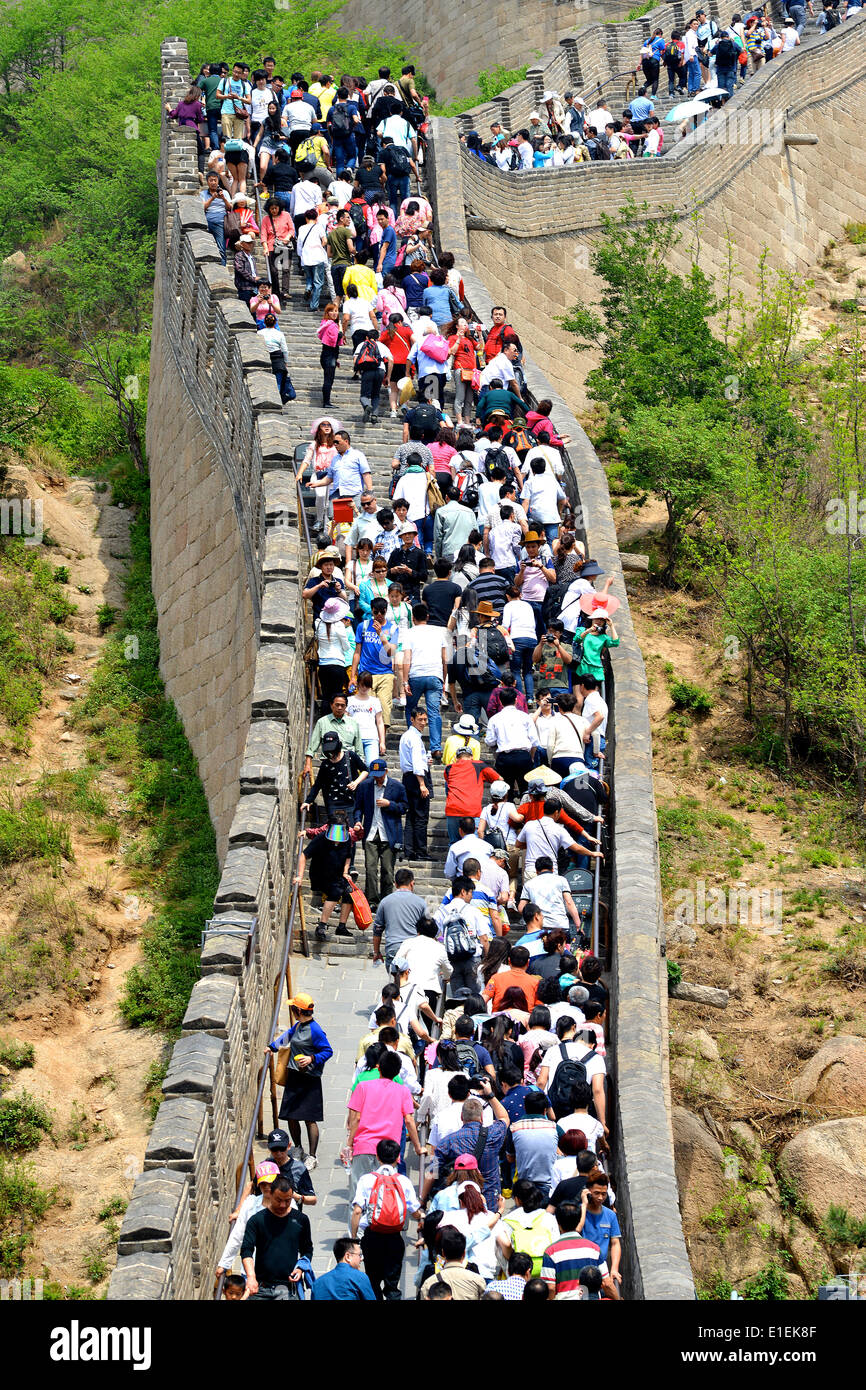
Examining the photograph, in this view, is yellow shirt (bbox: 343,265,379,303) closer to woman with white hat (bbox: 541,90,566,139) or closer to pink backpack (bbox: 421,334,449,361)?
pink backpack (bbox: 421,334,449,361)

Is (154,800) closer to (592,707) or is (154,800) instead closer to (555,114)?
(592,707)

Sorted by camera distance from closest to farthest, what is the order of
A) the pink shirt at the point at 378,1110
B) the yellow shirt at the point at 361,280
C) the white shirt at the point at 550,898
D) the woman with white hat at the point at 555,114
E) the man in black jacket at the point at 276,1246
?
1. the man in black jacket at the point at 276,1246
2. the pink shirt at the point at 378,1110
3. the white shirt at the point at 550,898
4. the yellow shirt at the point at 361,280
5. the woman with white hat at the point at 555,114

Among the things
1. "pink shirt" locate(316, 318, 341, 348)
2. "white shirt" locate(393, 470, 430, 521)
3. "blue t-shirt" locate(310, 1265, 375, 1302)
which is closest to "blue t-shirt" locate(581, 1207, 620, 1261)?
"blue t-shirt" locate(310, 1265, 375, 1302)

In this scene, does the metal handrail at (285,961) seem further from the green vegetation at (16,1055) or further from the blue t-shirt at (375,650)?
the green vegetation at (16,1055)

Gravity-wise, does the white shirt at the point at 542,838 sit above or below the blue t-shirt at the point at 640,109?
below

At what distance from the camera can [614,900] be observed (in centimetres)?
1577

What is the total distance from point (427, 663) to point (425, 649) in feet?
0.40

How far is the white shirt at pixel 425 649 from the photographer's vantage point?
16.5 m

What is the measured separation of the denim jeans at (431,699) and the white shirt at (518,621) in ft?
3.40

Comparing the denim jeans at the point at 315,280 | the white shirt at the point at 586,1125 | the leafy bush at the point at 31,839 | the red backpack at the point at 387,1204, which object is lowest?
the red backpack at the point at 387,1204

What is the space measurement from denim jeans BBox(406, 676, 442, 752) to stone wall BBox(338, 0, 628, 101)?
1159 inches

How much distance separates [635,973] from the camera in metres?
14.9

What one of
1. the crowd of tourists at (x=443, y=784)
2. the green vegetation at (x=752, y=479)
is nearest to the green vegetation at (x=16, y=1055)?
the crowd of tourists at (x=443, y=784)

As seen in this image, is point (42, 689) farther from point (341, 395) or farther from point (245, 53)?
point (245, 53)
